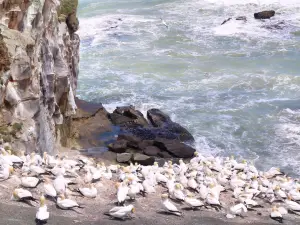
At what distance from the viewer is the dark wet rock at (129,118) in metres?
28.4

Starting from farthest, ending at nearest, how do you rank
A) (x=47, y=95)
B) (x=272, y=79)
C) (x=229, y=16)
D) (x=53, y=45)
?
(x=229, y=16)
(x=272, y=79)
(x=53, y=45)
(x=47, y=95)

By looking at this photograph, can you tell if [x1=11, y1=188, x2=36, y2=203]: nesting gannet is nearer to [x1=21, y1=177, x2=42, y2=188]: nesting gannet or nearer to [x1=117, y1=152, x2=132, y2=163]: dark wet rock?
[x1=21, y1=177, x2=42, y2=188]: nesting gannet

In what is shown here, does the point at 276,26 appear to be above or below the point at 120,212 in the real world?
below

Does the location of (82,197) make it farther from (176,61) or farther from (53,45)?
(176,61)

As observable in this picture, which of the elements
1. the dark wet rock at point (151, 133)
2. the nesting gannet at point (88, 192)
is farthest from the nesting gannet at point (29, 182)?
the dark wet rock at point (151, 133)

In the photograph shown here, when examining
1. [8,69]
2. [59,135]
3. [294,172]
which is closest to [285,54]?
[294,172]

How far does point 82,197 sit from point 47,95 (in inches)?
330

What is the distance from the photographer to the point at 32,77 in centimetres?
1825

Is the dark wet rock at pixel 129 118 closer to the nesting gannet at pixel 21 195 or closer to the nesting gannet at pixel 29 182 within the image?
the nesting gannet at pixel 29 182

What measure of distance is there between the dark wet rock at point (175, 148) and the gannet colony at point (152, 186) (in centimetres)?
711

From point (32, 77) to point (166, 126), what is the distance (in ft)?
37.3

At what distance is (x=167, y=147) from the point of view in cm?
2495

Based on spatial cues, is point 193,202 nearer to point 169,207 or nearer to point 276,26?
point 169,207

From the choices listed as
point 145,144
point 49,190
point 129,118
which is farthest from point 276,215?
point 129,118
